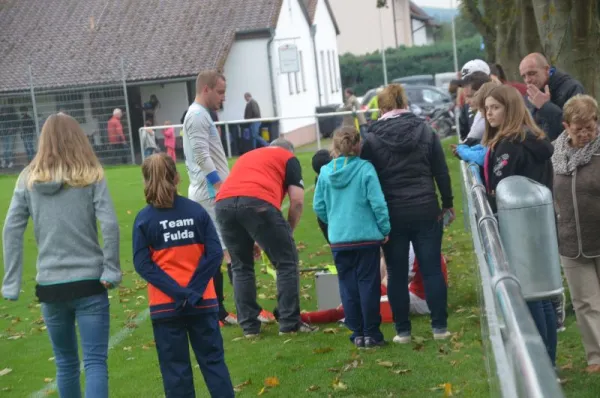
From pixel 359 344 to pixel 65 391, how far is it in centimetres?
274

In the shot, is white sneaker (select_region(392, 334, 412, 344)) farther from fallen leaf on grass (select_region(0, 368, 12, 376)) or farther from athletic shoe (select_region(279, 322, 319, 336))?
fallen leaf on grass (select_region(0, 368, 12, 376))

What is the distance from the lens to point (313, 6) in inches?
2211

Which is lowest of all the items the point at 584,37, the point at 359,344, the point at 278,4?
the point at 359,344

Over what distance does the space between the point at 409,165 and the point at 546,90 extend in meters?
1.25

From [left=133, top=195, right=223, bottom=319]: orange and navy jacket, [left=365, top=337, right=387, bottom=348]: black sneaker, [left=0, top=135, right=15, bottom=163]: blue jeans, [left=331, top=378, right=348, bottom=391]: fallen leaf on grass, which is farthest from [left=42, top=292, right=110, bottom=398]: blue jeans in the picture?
[left=0, top=135, right=15, bottom=163]: blue jeans

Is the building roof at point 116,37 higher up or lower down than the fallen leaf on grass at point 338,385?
higher up

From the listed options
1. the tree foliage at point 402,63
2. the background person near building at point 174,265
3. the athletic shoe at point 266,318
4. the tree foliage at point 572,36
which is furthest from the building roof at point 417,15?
the background person near building at point 174,265

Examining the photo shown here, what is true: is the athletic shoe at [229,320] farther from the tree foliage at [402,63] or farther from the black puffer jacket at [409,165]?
the tree foliage at [402,63]

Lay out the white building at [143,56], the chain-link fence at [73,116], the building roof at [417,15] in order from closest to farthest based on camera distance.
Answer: the chain-link fence at [73,116]
the white building at [143,56]
the building roof at [417,15]

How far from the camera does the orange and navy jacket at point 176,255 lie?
6.36m

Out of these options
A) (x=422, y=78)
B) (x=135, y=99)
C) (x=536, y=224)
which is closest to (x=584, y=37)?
(x=536, y=224)

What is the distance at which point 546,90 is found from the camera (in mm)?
8578

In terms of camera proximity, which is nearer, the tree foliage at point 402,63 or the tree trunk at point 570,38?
the tree trunk at point 570,38

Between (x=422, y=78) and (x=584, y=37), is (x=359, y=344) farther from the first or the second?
(x=422, y=78)
